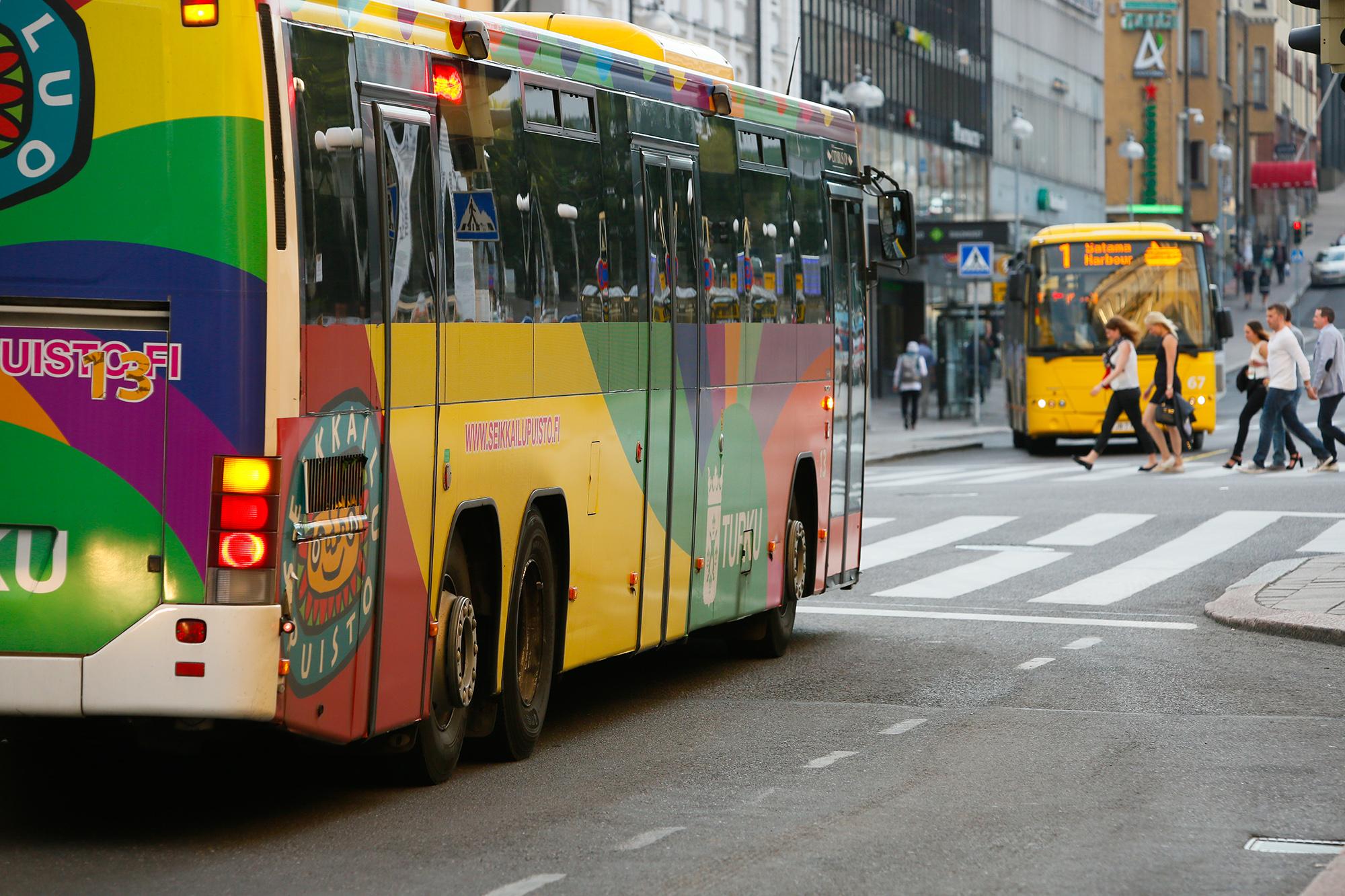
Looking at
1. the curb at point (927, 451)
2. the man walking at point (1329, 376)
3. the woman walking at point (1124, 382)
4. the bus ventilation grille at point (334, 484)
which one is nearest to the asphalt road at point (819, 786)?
the bus ventilation grille at point (334, 484)

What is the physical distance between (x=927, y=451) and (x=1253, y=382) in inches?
311

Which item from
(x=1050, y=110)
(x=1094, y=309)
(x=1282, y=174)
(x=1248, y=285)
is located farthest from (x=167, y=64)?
(x=1282, y=174)

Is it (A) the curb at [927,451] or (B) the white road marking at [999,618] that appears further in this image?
(A) the curb at [927,451]

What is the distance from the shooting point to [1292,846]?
7652 millimetres

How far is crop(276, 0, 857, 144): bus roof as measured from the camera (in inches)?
317

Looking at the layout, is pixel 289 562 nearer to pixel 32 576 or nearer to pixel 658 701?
pixel 32 576

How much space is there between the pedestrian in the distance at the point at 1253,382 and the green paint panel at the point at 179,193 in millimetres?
22663

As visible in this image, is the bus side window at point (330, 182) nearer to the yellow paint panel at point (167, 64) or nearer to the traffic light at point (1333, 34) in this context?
the yellow paint panel at point (167, 64)


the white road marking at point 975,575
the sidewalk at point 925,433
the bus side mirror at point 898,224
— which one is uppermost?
the bus side mirror at point 898,224

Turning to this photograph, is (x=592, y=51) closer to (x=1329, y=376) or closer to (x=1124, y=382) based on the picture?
(x=1329, y=376)

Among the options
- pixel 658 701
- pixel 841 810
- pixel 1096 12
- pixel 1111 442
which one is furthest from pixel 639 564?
pixel 1096 12

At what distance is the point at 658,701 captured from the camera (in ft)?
36.8

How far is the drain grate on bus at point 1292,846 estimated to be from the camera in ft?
24.8

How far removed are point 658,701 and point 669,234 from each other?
2.18 meters
